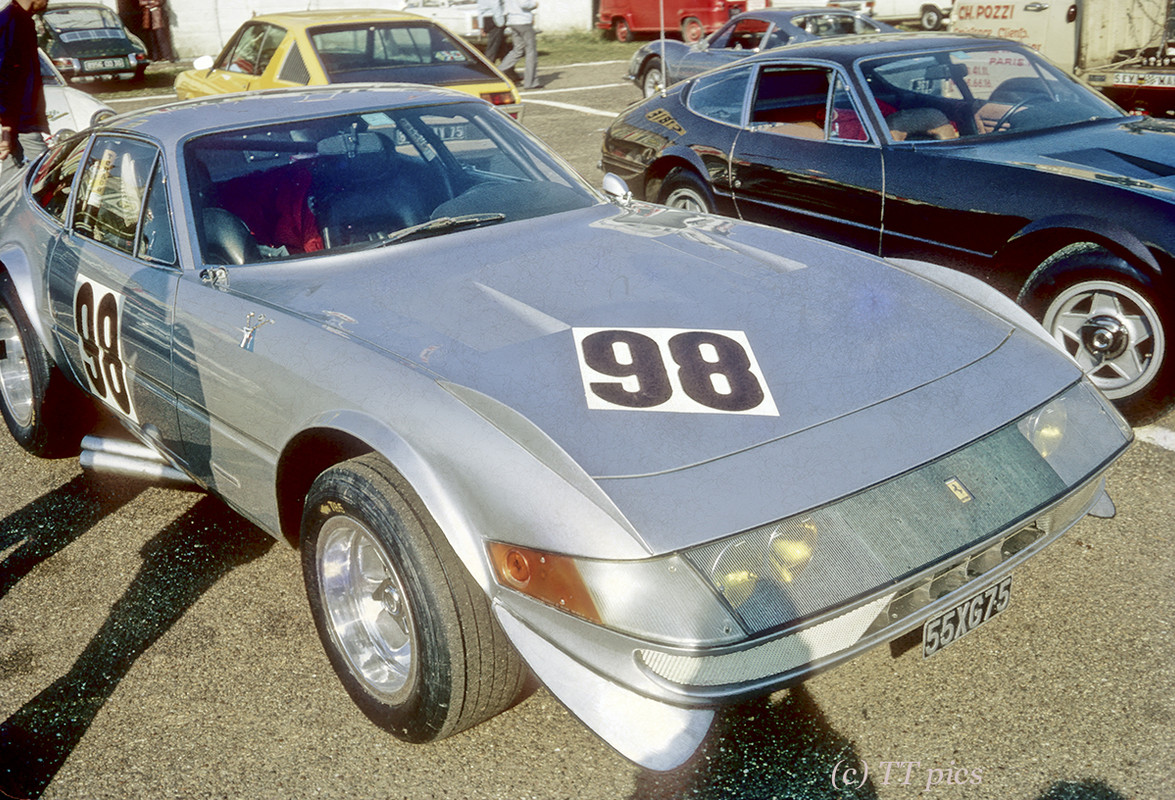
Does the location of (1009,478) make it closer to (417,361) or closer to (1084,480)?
(1084,480)

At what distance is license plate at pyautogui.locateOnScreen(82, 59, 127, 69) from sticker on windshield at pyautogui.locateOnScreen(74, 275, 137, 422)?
16554 mm

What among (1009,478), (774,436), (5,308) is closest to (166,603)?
(5,308)

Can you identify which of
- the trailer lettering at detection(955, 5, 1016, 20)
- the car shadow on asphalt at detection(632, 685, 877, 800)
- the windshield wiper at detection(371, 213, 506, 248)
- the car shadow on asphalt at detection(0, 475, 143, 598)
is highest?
the trailer lettering at detection(955, 5, 1016, 20)

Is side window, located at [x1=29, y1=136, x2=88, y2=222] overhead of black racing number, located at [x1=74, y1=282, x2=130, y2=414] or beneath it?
overhead

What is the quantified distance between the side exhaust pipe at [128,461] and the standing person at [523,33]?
12.9m

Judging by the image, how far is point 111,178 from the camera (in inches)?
142

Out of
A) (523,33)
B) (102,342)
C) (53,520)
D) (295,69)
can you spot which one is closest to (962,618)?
(102,342)

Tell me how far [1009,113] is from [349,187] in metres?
3.28

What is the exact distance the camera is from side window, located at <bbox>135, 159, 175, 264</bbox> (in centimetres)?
318

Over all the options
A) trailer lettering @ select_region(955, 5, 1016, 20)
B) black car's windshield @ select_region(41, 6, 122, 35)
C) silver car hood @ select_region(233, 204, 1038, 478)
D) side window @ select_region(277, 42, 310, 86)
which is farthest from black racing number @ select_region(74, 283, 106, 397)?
black car's windshield @ select_region(41, 6, 122, 35)

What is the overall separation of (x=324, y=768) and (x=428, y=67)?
26.0 ft

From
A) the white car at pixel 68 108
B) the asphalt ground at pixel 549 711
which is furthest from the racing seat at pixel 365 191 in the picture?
the white car at pixel 68 108

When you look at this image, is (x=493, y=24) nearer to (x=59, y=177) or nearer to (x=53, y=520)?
(x=59, y=177)

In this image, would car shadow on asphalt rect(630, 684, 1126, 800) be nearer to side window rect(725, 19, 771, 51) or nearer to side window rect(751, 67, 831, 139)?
side window rect(751, 67, 831, 139)
